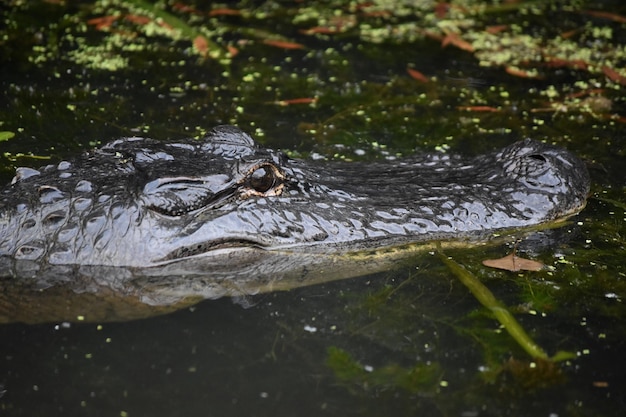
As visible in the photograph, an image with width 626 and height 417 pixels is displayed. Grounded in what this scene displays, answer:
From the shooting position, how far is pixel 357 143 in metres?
6.05

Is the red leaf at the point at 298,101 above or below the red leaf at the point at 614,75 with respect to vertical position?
below

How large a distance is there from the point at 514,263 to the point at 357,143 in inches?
77.6

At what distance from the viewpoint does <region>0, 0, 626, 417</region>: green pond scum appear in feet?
11.6

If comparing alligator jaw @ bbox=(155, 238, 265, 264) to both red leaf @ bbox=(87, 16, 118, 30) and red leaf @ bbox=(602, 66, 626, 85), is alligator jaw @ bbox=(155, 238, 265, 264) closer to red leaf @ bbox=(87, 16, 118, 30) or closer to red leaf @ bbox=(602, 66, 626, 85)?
red leaf @ bbox=(602, 66, 626, 85)

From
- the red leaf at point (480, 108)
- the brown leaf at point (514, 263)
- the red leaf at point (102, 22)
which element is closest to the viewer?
the brown leaf at point (514, 263)

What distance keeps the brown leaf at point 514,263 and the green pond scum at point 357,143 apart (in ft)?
0.12

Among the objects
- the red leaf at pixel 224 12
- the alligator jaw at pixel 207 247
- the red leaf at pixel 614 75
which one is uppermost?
the alligator jaw at pixel 207 247

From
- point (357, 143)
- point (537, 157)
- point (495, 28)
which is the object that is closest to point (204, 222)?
point (537, 157)

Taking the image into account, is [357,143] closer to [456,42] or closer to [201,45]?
[201,45]

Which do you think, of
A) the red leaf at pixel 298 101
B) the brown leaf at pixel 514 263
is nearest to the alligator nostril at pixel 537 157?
the brown leaf at pixel 514 263

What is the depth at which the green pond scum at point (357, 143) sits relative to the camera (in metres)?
3.52

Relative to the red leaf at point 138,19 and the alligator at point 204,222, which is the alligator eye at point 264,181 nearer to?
the alligator at point 204,222

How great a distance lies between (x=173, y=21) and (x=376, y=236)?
4380 mm

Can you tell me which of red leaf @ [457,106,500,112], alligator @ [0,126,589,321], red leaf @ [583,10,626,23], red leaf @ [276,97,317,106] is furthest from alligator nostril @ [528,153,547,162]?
red leaf @ [583,10,626,23]
